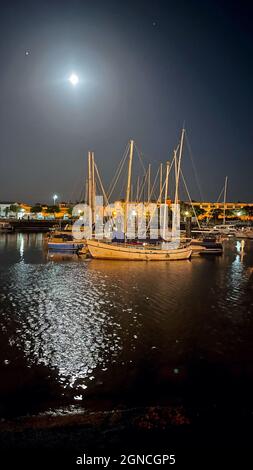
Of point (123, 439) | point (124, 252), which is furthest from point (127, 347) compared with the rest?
point (124, 252)

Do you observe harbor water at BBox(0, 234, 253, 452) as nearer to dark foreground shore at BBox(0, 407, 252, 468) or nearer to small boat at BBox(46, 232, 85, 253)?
dark foreground shore at BBox(0, 407, 252, 468)

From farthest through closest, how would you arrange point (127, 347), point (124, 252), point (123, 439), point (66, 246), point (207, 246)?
point (207, 246)
point (66, 246)
point (124, 252)
point (127, 347)
point (123, 439)

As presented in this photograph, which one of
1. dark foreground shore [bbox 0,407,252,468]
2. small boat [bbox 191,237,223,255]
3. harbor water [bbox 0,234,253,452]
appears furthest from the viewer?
small boat [bbox 191,237,223,255]

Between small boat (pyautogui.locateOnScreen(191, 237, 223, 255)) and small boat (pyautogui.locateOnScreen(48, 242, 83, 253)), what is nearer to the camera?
small boat (pyautogui.locateOnScreen(191, 237, 223, 255))

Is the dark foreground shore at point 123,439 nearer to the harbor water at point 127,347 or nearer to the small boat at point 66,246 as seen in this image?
Result: the harbor water at point 127,347

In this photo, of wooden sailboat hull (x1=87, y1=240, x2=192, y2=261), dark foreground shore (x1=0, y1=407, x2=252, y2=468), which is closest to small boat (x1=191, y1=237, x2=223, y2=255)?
wooden sailboat hull (x1=87, y1=240, x2=192, y2=261)

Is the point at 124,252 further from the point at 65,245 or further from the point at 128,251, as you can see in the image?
the point at 65,245

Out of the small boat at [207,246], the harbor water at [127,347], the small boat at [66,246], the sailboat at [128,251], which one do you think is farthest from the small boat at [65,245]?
the harbor water at [127,347]

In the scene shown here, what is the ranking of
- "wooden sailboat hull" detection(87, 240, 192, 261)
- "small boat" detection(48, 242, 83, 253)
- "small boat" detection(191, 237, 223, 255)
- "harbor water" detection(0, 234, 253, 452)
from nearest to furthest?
"harbor water" detection(0, 234, 253, 452)
"wooden sailboat hull" detection(87, 240, 192, 261)
"small boat" detection(191, 237, 223, 255)
"small boat" detection(48, 242, 83, 253)

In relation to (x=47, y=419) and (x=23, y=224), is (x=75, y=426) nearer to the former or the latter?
(x=47, y=419)

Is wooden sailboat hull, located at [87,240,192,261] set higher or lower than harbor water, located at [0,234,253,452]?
higher
